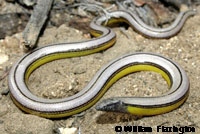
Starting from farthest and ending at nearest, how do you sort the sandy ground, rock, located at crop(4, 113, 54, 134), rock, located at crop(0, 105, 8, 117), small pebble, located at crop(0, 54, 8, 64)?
small pebble, located at crop(0, 54, 8, 64) < rock, located at crop(0, 105, 8, 117) < the sandy ground < rock, located at crop(4, 113, 54, 134)

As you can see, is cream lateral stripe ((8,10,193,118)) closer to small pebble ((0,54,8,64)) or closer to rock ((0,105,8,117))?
rock ((0,105,8,117))

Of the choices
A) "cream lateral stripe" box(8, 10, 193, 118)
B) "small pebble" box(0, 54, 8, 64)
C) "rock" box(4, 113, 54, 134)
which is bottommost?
"small pebble" box(0, 54, 8, 64)

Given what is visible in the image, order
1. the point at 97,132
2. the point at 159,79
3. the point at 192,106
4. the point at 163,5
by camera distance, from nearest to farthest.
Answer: the point at 97,132, the point at 192,106, the point at 159,79, the point at 163,5

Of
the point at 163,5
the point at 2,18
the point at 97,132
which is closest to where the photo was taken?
the point at 97,132

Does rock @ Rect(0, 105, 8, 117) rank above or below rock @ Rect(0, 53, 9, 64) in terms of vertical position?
below

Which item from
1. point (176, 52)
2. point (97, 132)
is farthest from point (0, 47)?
point (176, 52)

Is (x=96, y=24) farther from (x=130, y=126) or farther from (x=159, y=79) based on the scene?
(x=130, y=126)

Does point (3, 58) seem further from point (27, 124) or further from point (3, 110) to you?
point (27, 124)

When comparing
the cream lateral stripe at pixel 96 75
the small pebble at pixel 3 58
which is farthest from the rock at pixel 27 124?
the small pebble at pixel 3 58

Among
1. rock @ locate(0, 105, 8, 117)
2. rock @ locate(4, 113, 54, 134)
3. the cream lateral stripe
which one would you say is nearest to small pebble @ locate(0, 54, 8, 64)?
the cream lateral stripe
